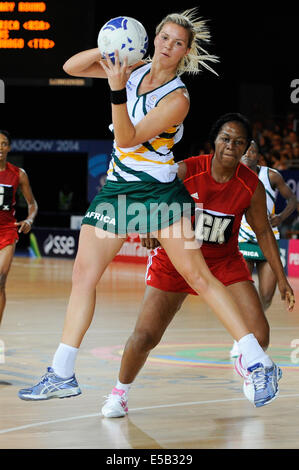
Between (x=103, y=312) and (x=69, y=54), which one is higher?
(x=69, y=54)

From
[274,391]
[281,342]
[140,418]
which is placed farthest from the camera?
[281,342]

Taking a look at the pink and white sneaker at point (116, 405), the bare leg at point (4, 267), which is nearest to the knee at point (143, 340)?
the pink and white sneaker at point (116, 405)

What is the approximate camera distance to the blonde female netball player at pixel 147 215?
5020 mm

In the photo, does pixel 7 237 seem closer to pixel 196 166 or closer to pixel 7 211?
pixel 7 211

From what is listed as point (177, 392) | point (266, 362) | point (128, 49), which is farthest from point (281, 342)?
point (128, 49)

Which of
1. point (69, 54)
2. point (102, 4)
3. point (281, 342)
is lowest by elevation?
point (281, 342)

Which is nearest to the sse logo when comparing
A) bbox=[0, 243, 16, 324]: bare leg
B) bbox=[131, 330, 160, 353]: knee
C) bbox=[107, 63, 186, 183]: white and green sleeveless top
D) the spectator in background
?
the spectator in background

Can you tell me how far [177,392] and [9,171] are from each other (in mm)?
3477

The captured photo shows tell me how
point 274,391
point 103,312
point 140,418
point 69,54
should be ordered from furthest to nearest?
point 69,54 → point 103,312 → point 140,418 → point 274,391

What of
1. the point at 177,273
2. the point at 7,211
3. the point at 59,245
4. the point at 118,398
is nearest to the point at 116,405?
the point at 118,398

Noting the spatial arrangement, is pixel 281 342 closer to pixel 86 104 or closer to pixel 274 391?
pixel 274 391

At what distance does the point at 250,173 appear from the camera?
6.10 m

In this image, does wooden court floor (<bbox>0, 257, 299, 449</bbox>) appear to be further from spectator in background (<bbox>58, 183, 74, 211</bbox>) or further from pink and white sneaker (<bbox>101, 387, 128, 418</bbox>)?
spectator in background (<bbox>58, 183, 74, 211</bbox>)

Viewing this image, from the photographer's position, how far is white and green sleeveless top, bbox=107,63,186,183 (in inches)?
201
